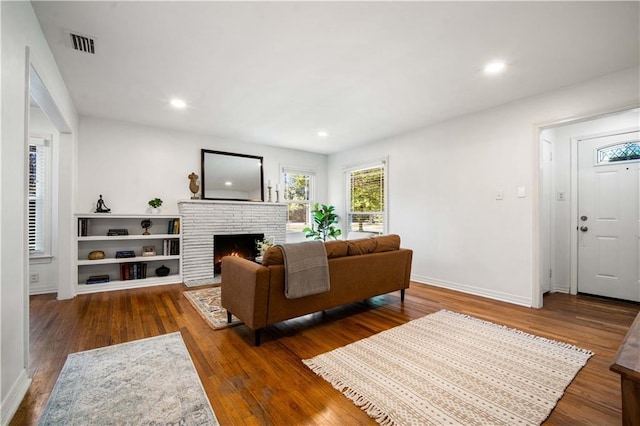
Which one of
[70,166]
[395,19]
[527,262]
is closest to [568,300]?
[527,262]

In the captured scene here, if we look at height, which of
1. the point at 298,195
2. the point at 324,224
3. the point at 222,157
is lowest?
the point at 324,224

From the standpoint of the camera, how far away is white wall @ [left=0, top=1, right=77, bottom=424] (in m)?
1.51

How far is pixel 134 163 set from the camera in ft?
14.8

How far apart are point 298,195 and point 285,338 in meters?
4.12

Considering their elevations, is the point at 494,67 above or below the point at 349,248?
above

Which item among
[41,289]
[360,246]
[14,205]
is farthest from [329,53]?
[41,289]

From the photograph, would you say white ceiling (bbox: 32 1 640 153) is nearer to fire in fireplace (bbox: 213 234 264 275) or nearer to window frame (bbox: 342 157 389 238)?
window frame (bbox: 342 157 389 238)

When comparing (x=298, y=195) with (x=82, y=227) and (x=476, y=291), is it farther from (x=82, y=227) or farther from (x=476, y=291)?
(x=476, y=291)

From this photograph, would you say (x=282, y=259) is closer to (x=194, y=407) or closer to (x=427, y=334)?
(x=194, y=407)

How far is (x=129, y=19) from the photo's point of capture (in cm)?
205

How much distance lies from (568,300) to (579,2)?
343 cm

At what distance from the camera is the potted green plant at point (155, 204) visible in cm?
448

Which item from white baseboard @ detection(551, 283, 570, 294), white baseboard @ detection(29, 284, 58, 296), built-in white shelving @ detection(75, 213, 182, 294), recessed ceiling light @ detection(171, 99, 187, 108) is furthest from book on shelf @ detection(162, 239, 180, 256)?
white baseboard @ detection(551, 283, 570, 294)

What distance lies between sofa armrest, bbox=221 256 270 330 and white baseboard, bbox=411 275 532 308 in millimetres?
2991
